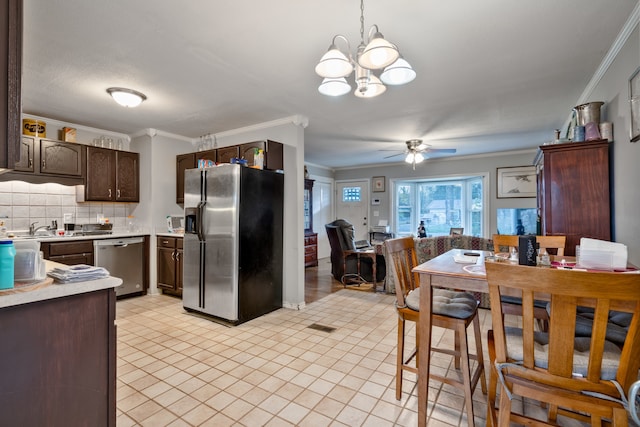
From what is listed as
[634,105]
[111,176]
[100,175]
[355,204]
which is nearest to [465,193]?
[355,204]

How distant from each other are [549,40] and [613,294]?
2036 millimetres

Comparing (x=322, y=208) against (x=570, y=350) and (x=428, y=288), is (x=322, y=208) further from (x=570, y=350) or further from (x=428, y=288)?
(x=570, y=350)

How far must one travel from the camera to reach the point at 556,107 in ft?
11.8

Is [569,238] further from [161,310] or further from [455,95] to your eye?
[161,310]

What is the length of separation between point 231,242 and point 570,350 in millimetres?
2819

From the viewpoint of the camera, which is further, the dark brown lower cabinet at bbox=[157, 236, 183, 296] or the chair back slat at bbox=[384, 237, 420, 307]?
the dark brown lower cabinet at bbox=[157, 236, 183, 296]

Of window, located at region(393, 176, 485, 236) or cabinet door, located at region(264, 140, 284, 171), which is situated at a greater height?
cabinet door, located at region(264, 140, 284, 171)

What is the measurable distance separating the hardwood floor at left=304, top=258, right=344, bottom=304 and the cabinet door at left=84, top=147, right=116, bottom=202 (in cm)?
315

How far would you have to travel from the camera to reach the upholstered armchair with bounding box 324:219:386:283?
494 cm

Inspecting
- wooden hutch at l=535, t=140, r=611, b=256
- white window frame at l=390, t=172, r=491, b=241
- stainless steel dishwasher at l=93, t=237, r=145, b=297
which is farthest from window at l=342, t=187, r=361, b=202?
wooden hutch at l=535, t=140, r=611, b=256

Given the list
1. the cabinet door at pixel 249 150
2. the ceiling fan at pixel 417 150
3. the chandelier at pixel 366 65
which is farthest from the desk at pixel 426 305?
the ceiling fan at pixel 417 150

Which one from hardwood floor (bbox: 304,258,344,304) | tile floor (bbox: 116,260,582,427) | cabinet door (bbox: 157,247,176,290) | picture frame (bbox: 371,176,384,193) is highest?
picture frame (bbox: 371,176,384,193)

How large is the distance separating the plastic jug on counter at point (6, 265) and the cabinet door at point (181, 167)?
11.4 feet

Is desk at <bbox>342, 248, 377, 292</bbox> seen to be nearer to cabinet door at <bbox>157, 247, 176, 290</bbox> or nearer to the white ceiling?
the white ceiling
